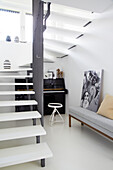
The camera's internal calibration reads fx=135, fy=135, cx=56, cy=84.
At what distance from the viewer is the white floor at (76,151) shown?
1938 millimetres

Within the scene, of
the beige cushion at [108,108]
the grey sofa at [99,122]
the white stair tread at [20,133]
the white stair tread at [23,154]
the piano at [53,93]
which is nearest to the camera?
the white stair tread at [23,154]

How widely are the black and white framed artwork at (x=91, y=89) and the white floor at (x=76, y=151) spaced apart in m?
0.64

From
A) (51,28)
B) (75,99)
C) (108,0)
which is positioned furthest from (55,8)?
(75,99)

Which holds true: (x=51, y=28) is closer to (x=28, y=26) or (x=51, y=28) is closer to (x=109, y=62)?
(x=109, y=62)

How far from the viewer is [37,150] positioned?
6.19 ft

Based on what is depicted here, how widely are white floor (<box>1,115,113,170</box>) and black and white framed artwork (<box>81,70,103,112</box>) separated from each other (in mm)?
637

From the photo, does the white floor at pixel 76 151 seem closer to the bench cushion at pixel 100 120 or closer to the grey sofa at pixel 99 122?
the grey sofa at pixel 99 122

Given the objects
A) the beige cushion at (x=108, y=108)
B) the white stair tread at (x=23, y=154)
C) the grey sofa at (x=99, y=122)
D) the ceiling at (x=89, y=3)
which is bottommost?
the white stair tread at (x=23, y=154)

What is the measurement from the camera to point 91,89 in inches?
133

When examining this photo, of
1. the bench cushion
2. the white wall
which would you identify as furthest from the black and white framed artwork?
the bench cushion

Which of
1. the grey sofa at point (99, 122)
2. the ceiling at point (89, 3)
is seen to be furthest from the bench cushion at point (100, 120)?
the ceiling at point (89, 3)

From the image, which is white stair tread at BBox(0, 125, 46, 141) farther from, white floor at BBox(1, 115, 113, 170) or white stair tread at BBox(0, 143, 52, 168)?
white floor at BBox(1, 115, 113, 170)

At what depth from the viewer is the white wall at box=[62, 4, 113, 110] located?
290 centimetres

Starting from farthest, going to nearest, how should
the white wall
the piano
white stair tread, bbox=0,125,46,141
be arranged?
the piano → the white wall → white stair tread, bbox=0,125,46,141
